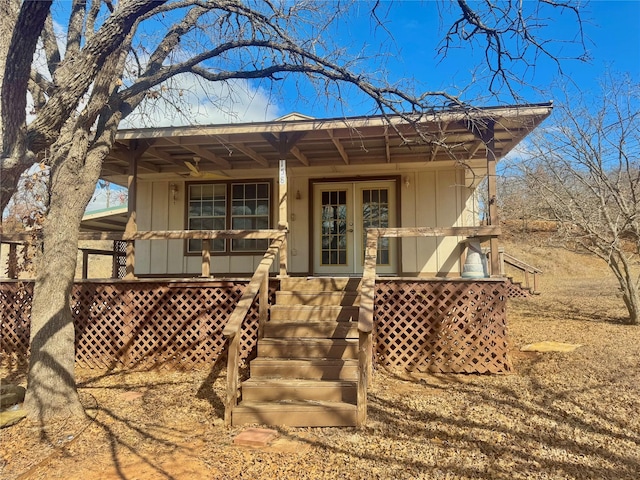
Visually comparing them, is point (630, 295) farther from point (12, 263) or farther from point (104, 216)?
point (104, 216)

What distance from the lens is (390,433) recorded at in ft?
12.9

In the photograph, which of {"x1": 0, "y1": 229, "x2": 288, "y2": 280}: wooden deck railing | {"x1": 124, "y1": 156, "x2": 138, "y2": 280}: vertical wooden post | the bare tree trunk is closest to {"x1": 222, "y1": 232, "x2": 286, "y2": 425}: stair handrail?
{"x1": 0, "y1": 229, "x2": 288, "y2": 280}: wooden deck railing

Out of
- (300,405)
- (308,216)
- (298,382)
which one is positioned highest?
(308,216)

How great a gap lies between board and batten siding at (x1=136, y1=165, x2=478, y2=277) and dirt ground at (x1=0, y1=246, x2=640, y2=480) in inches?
120

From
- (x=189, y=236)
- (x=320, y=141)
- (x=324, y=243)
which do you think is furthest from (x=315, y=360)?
(x=324, y=243)

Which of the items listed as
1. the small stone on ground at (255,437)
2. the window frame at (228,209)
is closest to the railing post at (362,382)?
the small stone on ground at (255,437)

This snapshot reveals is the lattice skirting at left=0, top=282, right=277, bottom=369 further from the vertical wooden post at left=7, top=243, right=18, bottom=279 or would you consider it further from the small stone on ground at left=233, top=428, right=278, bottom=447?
the small stone on ground at left=233, top=428, right=278, bottom=447

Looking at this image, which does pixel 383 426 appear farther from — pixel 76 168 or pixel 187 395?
pixel 76 168

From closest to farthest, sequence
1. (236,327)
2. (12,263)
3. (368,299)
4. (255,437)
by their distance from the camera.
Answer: (255,437), (236,327), (368,299), (12,263)

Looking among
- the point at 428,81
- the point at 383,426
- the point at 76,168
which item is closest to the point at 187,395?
the point at 383,426

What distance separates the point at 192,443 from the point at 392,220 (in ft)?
20.1

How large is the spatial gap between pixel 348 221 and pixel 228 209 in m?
2.49

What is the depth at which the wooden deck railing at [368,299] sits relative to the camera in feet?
13.7

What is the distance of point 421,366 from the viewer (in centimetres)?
592
